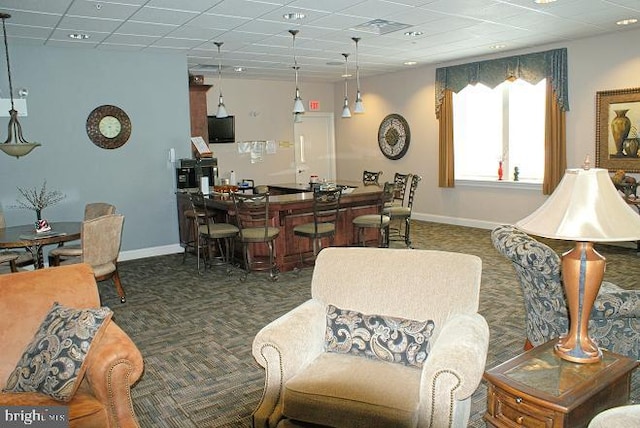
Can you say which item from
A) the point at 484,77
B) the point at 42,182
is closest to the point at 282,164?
the point at 484,77

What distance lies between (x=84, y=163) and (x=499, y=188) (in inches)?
244

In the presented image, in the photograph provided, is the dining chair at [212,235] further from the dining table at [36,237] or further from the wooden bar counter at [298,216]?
the dining table at [36,237]

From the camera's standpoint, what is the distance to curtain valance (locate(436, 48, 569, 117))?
→ 7.28 meters

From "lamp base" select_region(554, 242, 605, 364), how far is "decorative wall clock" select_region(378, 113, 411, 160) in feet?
25.1

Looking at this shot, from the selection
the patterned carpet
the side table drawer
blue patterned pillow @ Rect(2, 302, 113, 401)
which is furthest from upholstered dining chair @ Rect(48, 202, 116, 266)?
the side table drawer

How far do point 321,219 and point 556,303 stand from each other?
3.74 m

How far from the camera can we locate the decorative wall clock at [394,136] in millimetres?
9773

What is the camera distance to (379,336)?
2.54 metres

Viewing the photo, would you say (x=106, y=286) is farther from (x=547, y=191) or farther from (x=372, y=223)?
(x=547, y=191)

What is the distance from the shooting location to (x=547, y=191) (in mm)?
7590

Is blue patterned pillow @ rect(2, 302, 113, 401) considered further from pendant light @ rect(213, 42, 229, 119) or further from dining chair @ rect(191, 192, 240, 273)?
pendant light @ rect(213, 42, 229, 119)

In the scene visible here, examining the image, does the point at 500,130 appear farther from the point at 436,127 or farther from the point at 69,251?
the point at 69,251

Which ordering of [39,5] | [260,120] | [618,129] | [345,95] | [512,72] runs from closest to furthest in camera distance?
[39,5] < [618,129] < [512,72] < [260,120] < [345,95]

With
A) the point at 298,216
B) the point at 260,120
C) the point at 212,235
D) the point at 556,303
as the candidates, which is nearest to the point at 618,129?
the point at 298,216
